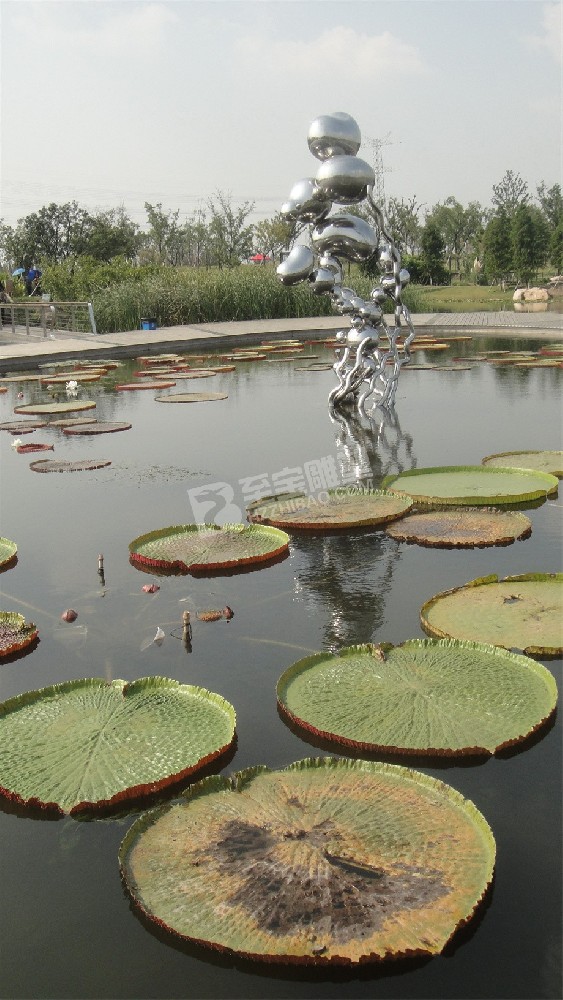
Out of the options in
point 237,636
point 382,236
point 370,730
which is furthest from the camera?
point 382,236

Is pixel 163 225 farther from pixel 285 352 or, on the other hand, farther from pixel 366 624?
pixel 366 624

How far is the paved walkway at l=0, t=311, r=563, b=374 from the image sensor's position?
594 inches

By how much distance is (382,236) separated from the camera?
313 inches

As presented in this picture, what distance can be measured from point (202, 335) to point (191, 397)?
8054 mm

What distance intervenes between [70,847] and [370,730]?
0.90 m

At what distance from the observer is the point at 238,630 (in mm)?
3393

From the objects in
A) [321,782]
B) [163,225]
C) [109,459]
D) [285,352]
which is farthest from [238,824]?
[163,225]

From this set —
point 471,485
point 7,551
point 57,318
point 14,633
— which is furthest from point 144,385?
point 57,318

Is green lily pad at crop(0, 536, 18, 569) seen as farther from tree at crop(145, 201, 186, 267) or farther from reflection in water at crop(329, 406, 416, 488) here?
tree at crop(145, 201, 186, 267)

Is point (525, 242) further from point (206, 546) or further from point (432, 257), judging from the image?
point (206, 546)

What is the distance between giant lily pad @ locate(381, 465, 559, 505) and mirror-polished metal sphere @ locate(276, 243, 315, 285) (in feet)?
8.22

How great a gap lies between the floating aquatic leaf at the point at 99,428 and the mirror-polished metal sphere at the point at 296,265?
7.11 ft

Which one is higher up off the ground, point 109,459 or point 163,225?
point 163,225

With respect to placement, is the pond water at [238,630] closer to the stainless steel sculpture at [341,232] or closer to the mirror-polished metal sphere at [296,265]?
the stainless steel sculpture at [341,232]
